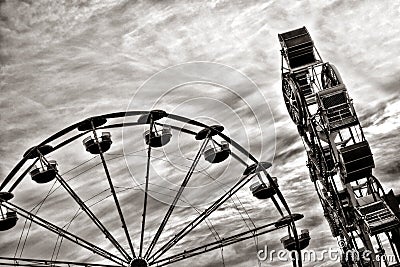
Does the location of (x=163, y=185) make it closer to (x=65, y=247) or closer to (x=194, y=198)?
(x=194, y=198)

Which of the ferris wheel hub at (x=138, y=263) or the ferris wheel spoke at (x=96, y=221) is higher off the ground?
the ferris wheel spoke at (x=96, y=221)

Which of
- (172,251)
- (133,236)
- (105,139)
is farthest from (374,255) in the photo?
(172,251)

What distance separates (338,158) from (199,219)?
16.8 ft

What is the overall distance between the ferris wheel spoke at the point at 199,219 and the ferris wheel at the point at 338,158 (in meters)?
2.94

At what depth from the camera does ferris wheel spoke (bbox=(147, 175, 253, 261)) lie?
66.4ft

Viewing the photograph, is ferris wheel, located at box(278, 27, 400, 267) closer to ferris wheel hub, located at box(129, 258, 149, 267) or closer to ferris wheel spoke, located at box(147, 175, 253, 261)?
ferris wheel spoke, located at box(147, 175, 253, 261)

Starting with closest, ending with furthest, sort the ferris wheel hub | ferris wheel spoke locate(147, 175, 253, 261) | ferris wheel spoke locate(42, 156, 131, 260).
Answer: the ferris wheel hub → ferris wheel spoke locate(42, 156, 131, 260) → ferris wheel spoke locate(147, 175, 253, 261)

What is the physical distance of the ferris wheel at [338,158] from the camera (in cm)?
2019

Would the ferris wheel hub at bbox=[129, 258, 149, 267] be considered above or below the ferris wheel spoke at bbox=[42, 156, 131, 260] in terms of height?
below

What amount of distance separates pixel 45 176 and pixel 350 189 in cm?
1012

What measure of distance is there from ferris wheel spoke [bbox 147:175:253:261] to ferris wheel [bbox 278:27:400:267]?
2.94 meters

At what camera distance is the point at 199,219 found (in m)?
22.3

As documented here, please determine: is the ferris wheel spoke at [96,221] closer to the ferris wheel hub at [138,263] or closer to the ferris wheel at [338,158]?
the ferris wheel hub at [138,263]

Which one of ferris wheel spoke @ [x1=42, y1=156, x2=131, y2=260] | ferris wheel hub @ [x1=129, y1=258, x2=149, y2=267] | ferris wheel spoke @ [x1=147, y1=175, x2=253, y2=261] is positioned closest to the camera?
ferris wheel hub @ [x1=129, y1=258, x2=149, y2=267]
